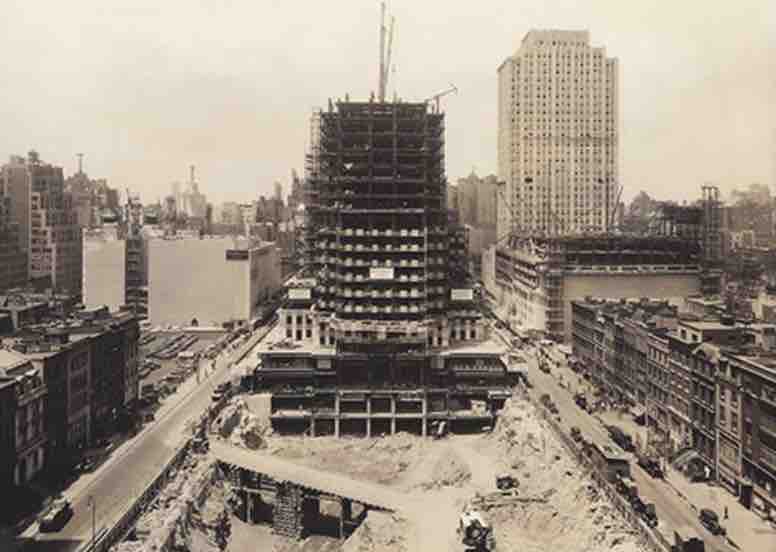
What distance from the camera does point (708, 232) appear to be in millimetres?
160625

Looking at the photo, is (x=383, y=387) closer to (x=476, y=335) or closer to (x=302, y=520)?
(x=476, y=335)

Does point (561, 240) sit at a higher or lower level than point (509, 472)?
higher

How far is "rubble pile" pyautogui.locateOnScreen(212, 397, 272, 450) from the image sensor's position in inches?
3531

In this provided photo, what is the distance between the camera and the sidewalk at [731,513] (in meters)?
58.4

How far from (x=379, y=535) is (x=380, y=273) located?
138 ft

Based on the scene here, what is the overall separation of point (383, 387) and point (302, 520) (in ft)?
83.5

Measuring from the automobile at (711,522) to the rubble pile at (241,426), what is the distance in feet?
153

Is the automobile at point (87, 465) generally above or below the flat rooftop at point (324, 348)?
below

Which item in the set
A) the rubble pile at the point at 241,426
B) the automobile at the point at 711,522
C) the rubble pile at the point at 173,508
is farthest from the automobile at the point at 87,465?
the automobile at the point at 711,522

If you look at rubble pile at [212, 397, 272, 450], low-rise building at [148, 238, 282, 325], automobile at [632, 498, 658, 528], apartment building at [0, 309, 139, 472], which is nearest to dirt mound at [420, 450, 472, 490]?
rubble pile at [212, 397, 272, 450]

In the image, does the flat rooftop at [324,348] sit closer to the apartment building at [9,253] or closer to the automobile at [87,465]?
the automobile at [87,465]

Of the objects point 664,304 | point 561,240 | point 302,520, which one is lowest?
point 302,520

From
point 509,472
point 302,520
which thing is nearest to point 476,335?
point 509,472

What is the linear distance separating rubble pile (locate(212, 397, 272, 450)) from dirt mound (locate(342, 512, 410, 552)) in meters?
22.7
